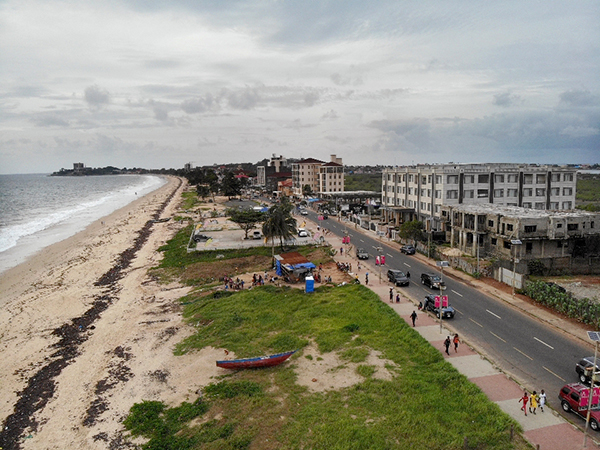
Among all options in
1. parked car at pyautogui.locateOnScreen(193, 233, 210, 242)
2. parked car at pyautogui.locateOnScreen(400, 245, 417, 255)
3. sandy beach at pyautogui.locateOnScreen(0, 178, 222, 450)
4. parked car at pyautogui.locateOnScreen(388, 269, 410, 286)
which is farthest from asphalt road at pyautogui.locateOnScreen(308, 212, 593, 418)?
parked car at pyautogui.locateOnScreen(193, 233, 210, 242)

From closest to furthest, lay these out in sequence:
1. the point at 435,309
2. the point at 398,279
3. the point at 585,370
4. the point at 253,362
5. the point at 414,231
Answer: the point at 585,370
the point at 253,362
the point at 435,309
the point at 398,279
the point at 414,231

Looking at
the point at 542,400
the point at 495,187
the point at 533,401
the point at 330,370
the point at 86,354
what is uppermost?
the point at 495,187

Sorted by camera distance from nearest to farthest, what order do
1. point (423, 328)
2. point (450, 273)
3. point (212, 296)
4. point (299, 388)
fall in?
point (299, 388), point (423, 328), point (212, 296), point (450, 273)

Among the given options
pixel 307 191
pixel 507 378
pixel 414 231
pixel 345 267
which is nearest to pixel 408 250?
pixel 414 231

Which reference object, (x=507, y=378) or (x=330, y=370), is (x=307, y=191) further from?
(x=507, y=378)

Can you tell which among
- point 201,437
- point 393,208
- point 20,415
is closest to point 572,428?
point 201,437

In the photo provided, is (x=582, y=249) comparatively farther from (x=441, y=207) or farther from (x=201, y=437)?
(x=201, y=437)
